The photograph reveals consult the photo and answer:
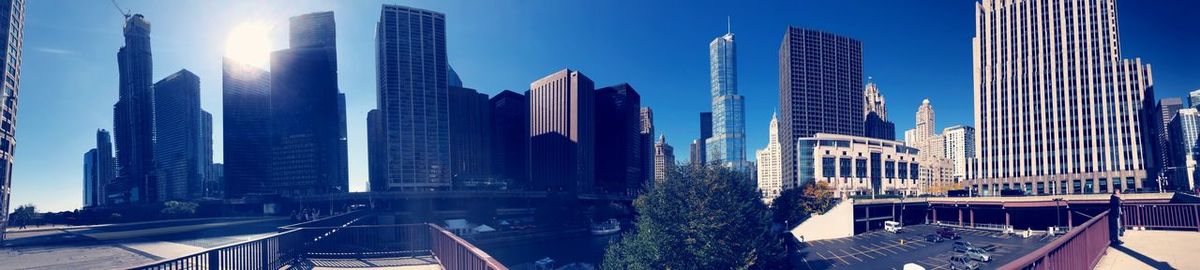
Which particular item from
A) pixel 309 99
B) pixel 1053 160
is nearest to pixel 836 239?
pixel 1053 160

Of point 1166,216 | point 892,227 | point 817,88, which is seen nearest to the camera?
point 1166,216

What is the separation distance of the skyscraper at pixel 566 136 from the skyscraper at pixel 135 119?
410 feet

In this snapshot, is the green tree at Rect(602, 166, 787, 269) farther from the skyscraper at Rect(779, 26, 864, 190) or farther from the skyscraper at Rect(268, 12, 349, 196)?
the skyscraper at Rect(268, 12, 349, 196)

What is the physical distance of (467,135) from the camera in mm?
190000

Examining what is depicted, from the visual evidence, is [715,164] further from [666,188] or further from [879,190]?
[879,190]

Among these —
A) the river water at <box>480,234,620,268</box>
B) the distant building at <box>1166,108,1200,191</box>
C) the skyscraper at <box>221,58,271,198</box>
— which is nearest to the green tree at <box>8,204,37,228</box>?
the river water at <box>480,234,620,268</box>

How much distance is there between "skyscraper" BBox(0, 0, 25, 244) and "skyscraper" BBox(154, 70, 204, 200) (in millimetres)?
168634

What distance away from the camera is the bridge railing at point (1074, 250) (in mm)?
7266

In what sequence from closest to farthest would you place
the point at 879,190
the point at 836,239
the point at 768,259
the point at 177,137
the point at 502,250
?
the point at 768,259 < the point at 836,239 < the point at 502,250 < the point at 879,190 < the point at 177,137

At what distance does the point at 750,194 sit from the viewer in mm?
28281

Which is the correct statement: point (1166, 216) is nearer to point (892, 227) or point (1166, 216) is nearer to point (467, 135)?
point (892, 227)

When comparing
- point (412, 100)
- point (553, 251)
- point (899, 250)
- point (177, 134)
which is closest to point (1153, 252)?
point (899, 250)

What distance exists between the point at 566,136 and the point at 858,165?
95.8 m

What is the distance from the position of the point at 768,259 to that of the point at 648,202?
26.7 ft
